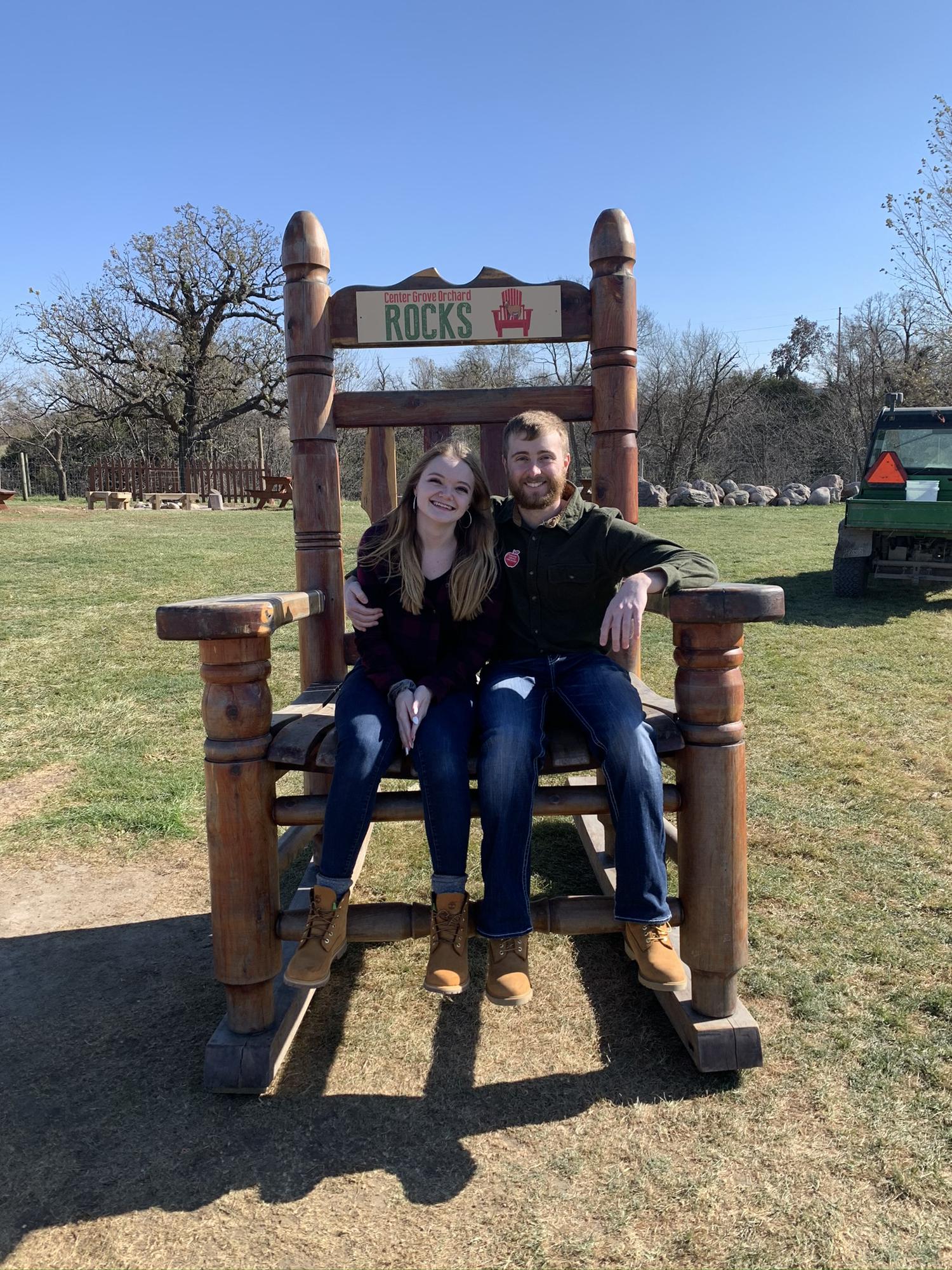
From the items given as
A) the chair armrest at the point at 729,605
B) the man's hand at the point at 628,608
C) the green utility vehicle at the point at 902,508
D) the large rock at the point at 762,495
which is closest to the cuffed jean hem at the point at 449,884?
the man's hand at the point at 628,608

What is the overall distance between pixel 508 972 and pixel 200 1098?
770mm

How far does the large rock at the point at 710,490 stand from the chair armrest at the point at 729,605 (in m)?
20.9

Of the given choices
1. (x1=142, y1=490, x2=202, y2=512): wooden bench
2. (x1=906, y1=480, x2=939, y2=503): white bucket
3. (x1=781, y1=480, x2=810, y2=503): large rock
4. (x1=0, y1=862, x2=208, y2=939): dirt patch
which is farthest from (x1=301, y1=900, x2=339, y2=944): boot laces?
(x1=781, y1=480, x2=810, y2=503): large rock

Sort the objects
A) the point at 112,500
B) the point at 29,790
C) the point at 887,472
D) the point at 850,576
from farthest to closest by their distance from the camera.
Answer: the point at 112,500 → the point at 850,576 → the point at 887,472 → the point at 29,790

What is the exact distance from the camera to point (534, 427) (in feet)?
8.02

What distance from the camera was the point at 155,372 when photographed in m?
27.8

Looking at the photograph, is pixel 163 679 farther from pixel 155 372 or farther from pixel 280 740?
pixel 155 372

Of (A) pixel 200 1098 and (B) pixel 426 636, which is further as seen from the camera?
(B) pixel 426 636

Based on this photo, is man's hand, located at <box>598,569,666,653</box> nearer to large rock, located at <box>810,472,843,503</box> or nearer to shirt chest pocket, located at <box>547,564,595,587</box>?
shirt chest pocket, located at <box>547,564,595,587</box>

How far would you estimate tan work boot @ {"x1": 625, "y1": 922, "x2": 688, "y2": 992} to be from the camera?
1943 mm

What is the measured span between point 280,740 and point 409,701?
0.32m

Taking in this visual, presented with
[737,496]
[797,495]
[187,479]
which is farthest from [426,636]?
[187,479]

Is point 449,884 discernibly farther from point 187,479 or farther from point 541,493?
point 187,479

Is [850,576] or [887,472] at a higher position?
[887,472]
